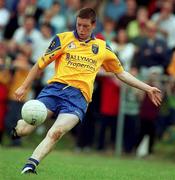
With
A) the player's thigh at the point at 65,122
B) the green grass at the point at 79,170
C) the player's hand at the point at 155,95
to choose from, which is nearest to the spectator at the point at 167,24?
the green grass at the point at 79,170

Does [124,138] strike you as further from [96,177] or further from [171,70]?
[96,177]

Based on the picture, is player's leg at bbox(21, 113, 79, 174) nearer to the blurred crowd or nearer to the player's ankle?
the player's ankle

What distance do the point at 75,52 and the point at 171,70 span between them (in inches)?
248

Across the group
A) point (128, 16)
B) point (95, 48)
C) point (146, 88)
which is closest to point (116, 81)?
point (128, 16)

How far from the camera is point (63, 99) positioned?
35.3ft

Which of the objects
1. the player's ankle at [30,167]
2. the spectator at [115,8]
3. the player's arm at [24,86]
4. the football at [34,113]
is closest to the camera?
the player's ankle at [30,167]

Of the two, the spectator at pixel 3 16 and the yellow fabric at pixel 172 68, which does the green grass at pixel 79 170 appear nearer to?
the yellow fabric at pixel 172 68

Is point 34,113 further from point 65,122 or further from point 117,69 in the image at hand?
point 117,69

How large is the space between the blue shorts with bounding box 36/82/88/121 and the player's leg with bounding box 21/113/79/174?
0.64 ft

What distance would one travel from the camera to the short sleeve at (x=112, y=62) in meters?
11.3

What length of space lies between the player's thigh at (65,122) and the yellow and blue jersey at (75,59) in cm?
51

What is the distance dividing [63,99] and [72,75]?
0.38 m

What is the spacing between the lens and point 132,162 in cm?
1549

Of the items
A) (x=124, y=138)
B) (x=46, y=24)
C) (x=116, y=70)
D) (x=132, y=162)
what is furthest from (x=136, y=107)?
(x=116, y=70)
